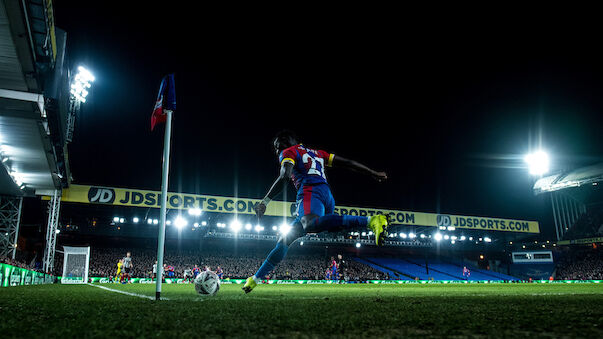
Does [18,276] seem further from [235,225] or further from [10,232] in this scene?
[235,225]

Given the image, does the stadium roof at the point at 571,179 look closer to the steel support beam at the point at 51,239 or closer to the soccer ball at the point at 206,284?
the soccer ball at the point at 206,284

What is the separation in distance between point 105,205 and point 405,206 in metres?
30.7

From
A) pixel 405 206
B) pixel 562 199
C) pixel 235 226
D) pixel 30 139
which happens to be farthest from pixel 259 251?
pixel 562 199

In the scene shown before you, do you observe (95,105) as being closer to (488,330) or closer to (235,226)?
(235,226)

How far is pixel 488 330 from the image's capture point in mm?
2133

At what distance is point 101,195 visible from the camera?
29391 millimetres

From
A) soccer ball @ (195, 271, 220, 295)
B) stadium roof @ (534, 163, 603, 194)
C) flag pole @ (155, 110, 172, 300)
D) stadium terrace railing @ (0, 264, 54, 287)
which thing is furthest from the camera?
stadium roof @ (534, 163, 603, 194)

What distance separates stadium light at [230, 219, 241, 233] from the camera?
36.9 meters

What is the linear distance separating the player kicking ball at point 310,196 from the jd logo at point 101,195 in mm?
27806

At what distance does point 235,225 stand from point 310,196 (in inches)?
1310

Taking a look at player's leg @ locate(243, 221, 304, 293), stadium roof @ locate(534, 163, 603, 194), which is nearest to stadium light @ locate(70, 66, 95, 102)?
player's leg @ locate(243, 221, 304, 293)

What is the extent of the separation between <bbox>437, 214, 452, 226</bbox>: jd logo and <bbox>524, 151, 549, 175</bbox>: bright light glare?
33.4 ft

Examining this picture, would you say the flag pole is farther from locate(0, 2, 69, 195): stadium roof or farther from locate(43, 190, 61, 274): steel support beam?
locate(43, 190, 61, 274): steel support beam

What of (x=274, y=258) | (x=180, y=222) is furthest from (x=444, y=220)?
(x=274, y=258)
